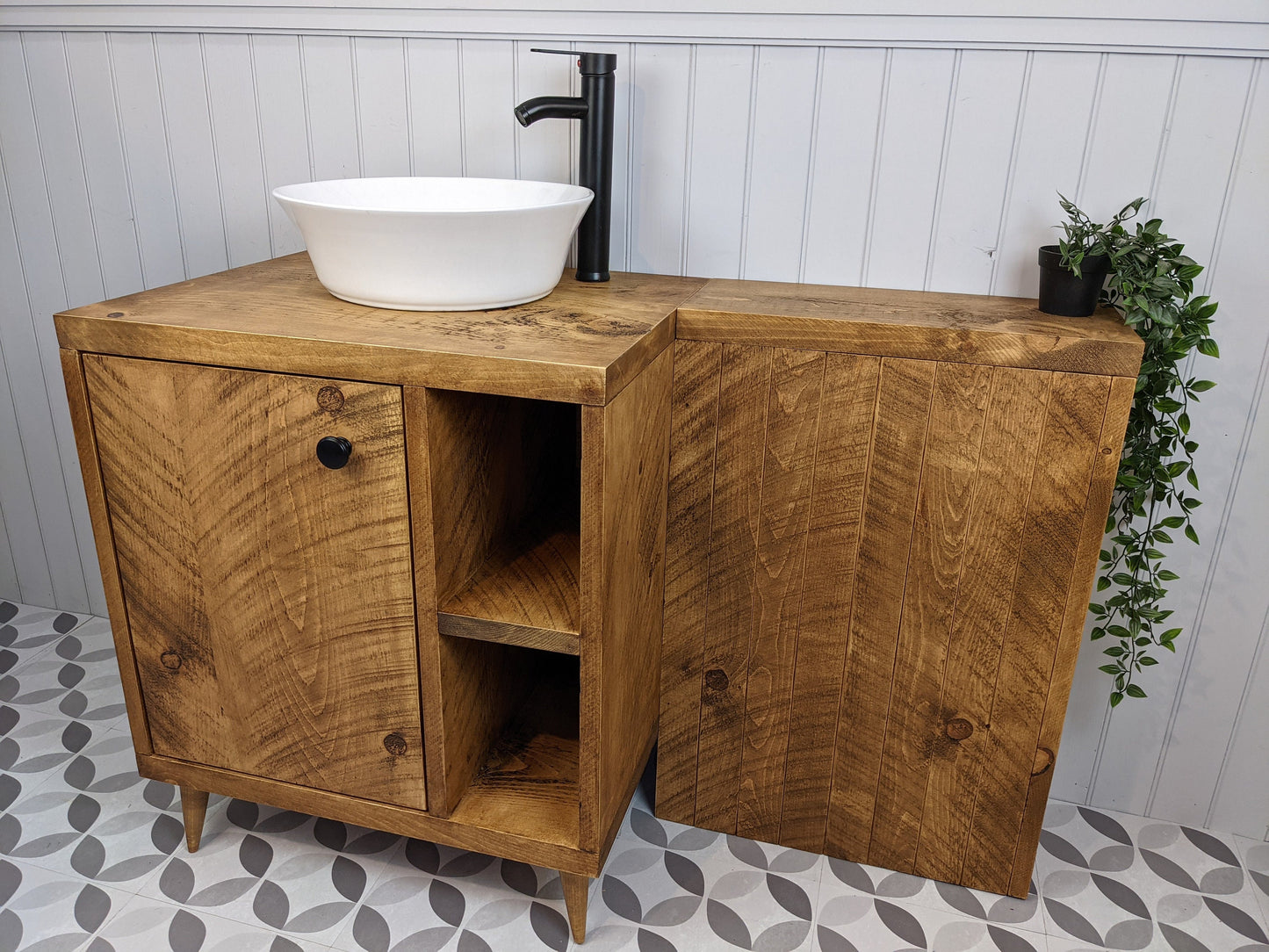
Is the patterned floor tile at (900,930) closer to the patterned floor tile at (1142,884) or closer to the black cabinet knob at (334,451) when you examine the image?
the patterned floor tile at (1142,884)

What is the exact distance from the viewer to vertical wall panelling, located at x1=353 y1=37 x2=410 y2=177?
1.52m

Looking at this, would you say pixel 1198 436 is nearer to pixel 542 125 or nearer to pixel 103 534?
pixel 542 125

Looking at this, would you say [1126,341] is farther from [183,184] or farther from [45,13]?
[45,13]

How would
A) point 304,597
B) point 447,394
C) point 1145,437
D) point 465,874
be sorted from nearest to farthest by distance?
point 447,394 < point 304,597 < point 1145,437 < point 465,874

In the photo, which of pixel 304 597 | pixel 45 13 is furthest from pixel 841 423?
pixel 45 13

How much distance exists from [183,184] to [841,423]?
4.11ft

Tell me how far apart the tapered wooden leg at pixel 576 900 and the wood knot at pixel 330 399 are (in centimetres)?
67

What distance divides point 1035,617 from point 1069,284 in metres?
0.44

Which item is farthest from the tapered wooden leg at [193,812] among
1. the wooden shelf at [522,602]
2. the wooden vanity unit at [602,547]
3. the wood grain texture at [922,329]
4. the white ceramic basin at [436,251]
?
the wood grain texture at [922,329]

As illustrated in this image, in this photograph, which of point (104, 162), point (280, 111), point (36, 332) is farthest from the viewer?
point (36, 332)

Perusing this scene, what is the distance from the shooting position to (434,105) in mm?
1523

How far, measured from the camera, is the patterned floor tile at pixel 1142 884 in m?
1.37

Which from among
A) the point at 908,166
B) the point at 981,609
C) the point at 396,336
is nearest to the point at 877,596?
the point at 981,609

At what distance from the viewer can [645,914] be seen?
1.37 meters
